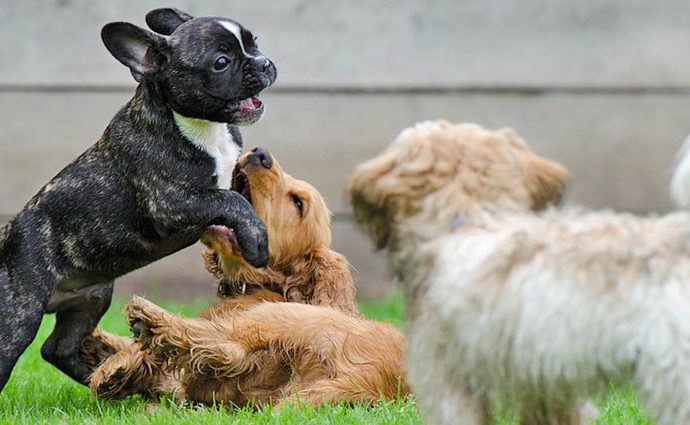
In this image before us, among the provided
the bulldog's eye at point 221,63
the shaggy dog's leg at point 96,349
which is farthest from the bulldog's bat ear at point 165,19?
the shaggy dog's leg at point 96,349

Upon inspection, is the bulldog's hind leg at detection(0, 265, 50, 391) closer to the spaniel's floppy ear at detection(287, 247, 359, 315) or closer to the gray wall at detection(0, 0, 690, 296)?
the spaniel's floppy ear at detection(287, 247, 359, 315)

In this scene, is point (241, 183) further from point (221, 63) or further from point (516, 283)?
point (516, 283)

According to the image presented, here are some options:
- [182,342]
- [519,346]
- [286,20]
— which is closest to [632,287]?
[519,346]

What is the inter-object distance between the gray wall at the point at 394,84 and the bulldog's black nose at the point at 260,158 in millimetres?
4246

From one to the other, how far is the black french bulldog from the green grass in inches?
13.4

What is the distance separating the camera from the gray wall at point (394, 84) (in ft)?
33.2

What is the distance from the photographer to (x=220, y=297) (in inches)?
241

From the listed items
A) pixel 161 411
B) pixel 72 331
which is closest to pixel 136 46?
pixel 72 331

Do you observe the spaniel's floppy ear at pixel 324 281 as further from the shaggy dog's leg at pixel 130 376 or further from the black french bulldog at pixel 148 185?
the shaggy dog's leg at pixel 130 376

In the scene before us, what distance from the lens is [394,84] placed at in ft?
33.4

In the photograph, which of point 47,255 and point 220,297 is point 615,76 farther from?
point 47,255

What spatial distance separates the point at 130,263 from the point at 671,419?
307cm

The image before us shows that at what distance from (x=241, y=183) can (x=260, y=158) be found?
0.64 feet

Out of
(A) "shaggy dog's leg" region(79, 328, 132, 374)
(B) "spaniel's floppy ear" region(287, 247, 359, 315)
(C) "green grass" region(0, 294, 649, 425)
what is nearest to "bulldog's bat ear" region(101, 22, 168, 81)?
(B) "spaniel's floppy ear" region(287, 247, 359, 315)
